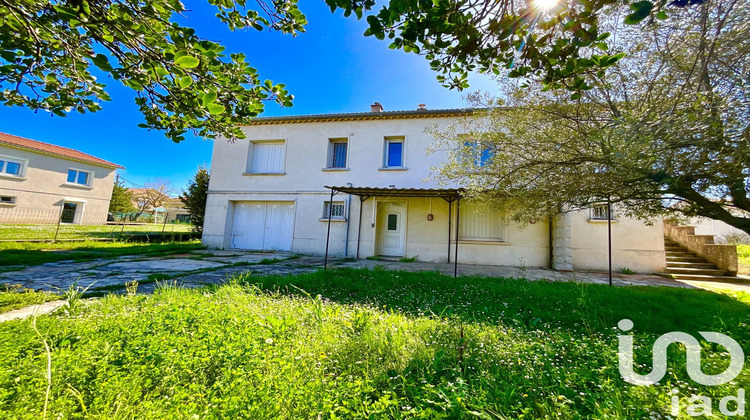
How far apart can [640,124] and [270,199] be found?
10238 mm

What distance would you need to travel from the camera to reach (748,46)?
2.89 m

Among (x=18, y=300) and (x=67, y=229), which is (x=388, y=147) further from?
(x=67, y=229)

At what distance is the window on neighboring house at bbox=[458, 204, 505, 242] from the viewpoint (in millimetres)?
9023

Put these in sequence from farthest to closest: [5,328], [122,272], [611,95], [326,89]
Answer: [326,89], [122,272], [611,95], [5,328]

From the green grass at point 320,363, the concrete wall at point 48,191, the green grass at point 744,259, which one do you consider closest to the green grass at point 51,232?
the concrete wall at point 48,191

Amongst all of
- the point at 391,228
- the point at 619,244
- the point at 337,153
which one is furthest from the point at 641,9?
the point at 337,153

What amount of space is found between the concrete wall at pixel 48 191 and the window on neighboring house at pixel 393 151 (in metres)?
22.3

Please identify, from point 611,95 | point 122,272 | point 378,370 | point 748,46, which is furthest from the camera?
point 122,272

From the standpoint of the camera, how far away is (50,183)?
18.8 metres

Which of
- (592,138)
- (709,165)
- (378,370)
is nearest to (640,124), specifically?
(592,138)

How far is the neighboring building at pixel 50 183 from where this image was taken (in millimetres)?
17062

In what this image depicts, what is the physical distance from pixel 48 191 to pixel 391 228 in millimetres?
24497

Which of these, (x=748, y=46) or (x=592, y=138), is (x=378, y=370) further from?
(x=748, y=46)

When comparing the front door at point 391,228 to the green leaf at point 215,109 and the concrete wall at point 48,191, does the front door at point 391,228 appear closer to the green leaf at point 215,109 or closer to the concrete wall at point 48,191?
the green leaf at point 215,109
